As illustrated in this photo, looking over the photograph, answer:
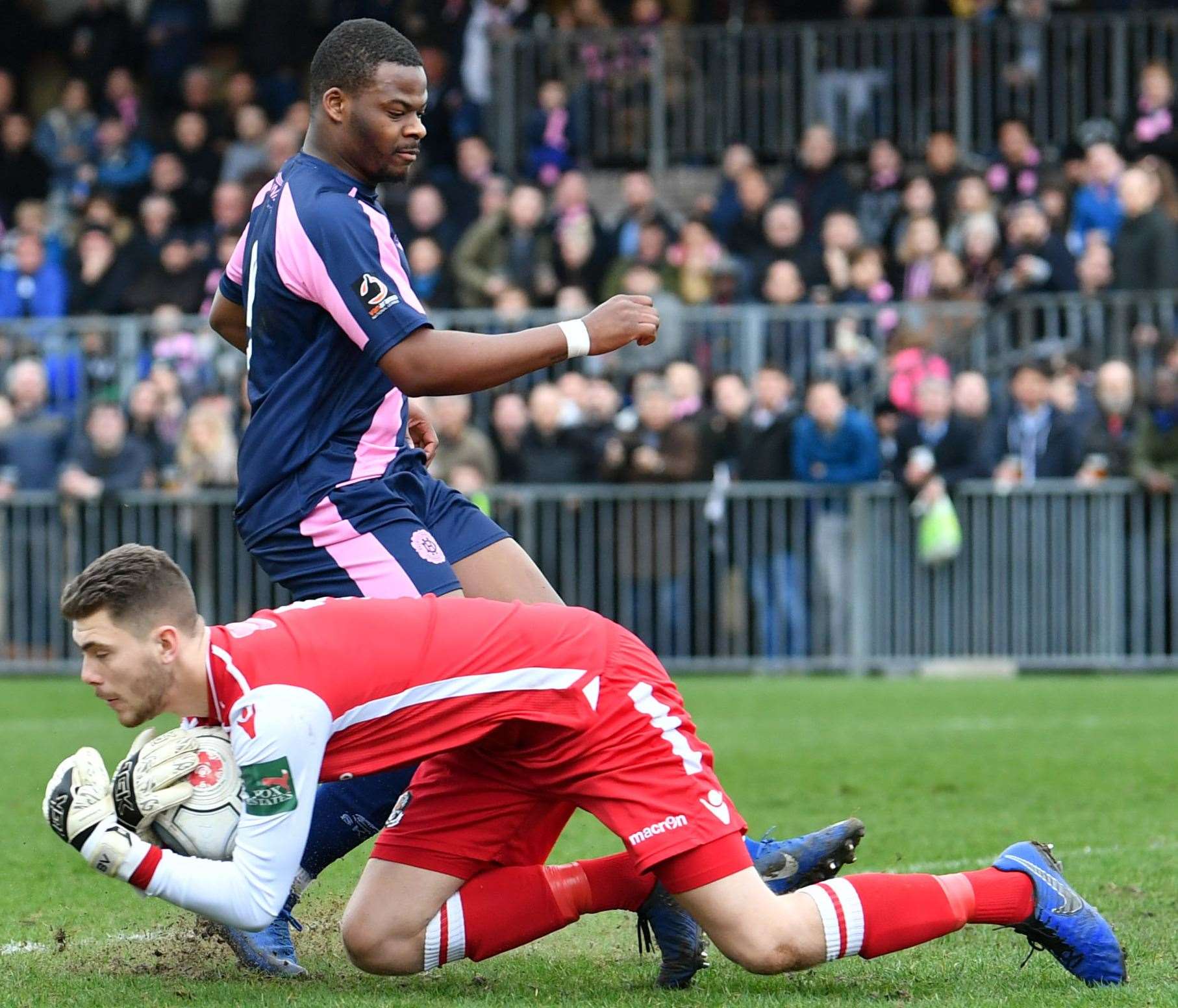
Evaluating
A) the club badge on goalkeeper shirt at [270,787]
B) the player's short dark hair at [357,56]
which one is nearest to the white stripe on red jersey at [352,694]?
the club badge on goalkeeper shirt at [270,787]

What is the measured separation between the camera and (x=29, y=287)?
16531 millimetres

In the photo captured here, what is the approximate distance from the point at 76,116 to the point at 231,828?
52.7 ft

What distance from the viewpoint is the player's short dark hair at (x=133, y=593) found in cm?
454

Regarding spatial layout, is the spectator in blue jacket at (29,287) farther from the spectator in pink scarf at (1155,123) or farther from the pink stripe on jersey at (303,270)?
the pink stripe on jersey at (303,270)

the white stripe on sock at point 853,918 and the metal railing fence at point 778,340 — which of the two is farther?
the metal railing fence at point 778,340

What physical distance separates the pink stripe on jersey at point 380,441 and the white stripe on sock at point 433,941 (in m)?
1.19

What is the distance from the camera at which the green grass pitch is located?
514 cm

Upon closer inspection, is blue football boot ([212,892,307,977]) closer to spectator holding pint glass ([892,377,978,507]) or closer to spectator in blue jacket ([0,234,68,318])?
spectator holding pint glass ([892,377,978,507])

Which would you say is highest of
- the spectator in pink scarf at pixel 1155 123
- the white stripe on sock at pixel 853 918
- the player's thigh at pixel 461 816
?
the spectator in pink scarf at pixel 1155 123

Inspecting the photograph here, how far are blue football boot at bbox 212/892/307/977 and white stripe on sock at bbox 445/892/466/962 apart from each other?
18.9 inches

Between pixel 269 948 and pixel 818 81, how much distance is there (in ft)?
48.6

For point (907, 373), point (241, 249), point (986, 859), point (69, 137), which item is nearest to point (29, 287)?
point (69, 137)

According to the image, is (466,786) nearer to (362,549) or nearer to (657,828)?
(657,828)

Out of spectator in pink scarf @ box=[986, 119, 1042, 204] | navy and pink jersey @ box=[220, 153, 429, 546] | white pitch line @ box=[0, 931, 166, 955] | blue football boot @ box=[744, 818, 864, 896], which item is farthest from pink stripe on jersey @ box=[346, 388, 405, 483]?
spectator in pink scarf @ box=[986, 119, 1042, 204]
